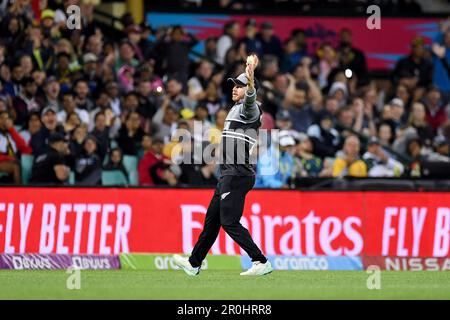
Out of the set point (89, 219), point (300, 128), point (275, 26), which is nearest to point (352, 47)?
point (275, 26)

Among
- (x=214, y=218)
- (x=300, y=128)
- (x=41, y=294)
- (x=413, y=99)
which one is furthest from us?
(x=413, y=99)

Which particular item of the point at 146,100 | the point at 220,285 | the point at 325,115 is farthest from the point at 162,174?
the point at 220,285

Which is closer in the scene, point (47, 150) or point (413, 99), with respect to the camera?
point (47, 150)

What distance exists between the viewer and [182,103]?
24266mm

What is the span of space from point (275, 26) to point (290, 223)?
966cm

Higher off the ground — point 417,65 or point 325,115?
point 417,65

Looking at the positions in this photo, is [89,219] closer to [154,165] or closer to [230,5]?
[154,165]

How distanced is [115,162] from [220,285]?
6.93 meters

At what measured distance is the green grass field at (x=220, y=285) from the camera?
1385cm

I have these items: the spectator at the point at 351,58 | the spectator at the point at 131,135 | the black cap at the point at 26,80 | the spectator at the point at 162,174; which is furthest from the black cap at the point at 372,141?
the black cap at the point at 26,80

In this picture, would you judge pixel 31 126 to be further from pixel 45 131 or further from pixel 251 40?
pixel 251 40

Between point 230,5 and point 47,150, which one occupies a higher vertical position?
point 230,5
